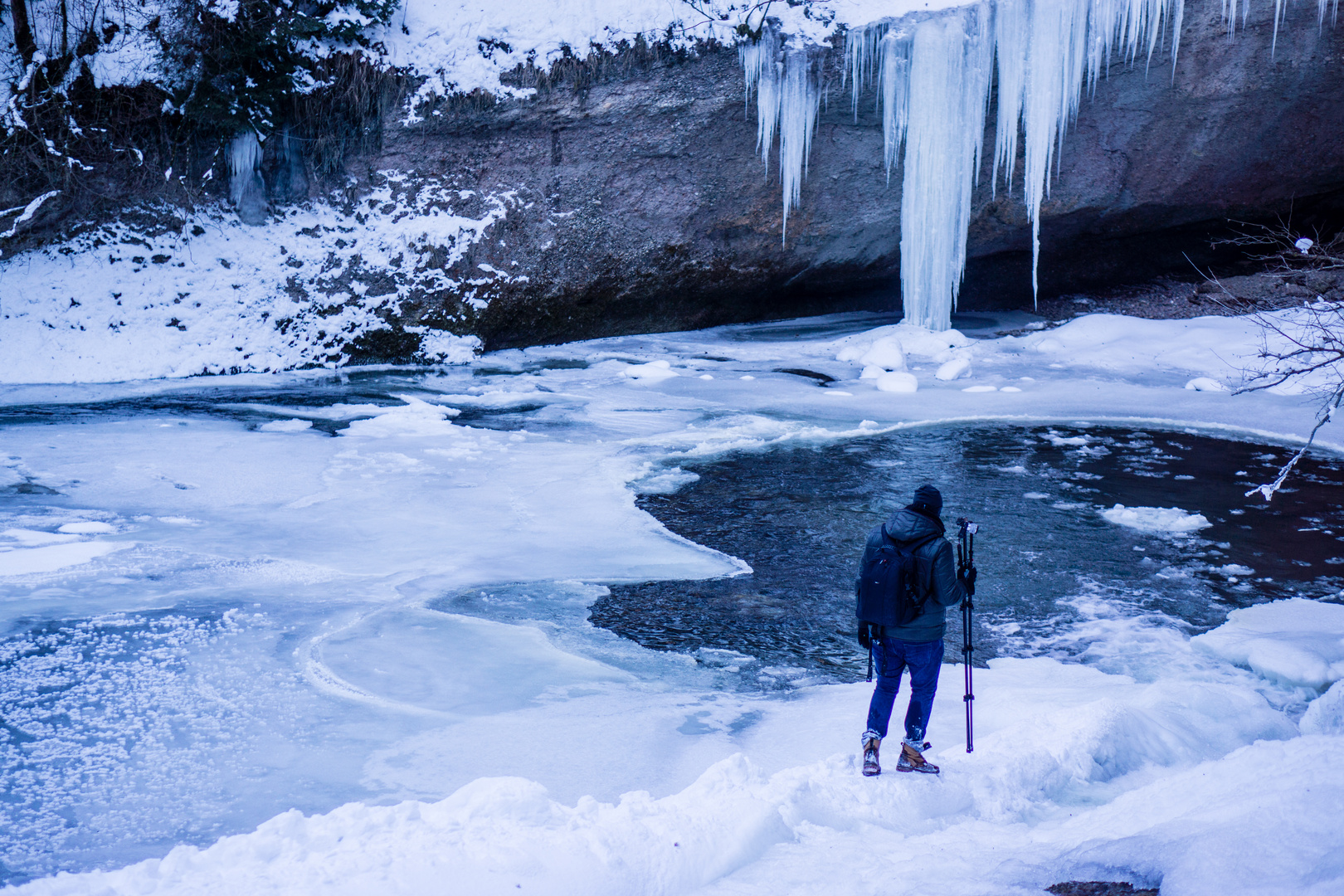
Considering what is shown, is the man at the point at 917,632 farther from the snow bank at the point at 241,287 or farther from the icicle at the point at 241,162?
the icicle at the point at 241,162

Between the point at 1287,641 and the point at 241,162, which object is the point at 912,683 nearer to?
the point at 1287,641

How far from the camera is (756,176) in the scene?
17734mm

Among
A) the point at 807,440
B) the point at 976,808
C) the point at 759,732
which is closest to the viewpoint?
the point at 976,808

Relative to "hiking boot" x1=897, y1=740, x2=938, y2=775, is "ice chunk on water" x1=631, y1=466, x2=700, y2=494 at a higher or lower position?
higher

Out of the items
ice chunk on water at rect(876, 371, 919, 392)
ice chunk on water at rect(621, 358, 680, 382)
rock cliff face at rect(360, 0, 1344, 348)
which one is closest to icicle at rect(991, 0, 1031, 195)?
rock cliff face at rect(360, 0, 1344, 348)

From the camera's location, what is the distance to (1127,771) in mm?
4824

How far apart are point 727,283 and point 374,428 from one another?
9.04 meters

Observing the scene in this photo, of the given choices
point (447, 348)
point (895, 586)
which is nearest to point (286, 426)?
point (447, 348)

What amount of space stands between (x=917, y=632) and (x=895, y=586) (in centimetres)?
25

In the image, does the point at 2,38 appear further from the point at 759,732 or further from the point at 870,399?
the point at 759,732

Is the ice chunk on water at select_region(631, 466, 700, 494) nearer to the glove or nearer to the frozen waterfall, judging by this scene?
the glove

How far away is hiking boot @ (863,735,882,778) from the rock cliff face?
14.0 m

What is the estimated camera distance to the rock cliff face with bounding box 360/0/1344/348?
55.0 feet

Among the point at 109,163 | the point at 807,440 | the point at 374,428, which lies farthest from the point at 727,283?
the point at 109,163
